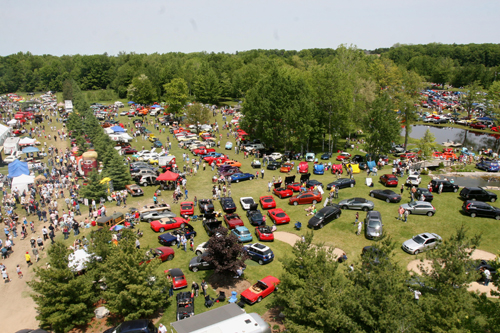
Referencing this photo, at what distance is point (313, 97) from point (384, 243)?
40.1 m

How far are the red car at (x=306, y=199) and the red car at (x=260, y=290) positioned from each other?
1251cm

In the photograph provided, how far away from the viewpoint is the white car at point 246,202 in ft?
109

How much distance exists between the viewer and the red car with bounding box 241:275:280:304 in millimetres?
20608

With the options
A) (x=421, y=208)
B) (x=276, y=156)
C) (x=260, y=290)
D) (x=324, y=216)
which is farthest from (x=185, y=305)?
(x=276, y=156)

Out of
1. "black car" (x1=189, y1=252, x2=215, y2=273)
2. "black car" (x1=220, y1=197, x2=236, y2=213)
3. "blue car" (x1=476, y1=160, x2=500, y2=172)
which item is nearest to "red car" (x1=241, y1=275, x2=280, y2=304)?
"black car" (x1=189, y1=252, x2=215, y2=273)

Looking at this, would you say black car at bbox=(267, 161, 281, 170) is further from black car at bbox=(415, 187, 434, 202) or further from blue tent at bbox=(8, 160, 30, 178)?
blue tent at bbox=(8, 160, 30, 178)

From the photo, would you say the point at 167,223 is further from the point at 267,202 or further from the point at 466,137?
the point at 466,137

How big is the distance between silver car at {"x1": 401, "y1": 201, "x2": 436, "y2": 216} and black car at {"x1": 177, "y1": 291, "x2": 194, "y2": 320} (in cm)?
2032

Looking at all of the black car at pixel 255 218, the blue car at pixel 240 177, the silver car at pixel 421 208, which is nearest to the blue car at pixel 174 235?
the black car at pixel 255 218

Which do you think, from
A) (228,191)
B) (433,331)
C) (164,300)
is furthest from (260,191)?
(433,331)

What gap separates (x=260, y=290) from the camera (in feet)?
69.3

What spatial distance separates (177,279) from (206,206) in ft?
36.2

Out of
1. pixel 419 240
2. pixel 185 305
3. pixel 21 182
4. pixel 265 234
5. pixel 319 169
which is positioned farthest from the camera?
pixel 319 169

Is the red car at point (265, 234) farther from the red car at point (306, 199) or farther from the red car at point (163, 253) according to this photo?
the red car at point (163, 253)
